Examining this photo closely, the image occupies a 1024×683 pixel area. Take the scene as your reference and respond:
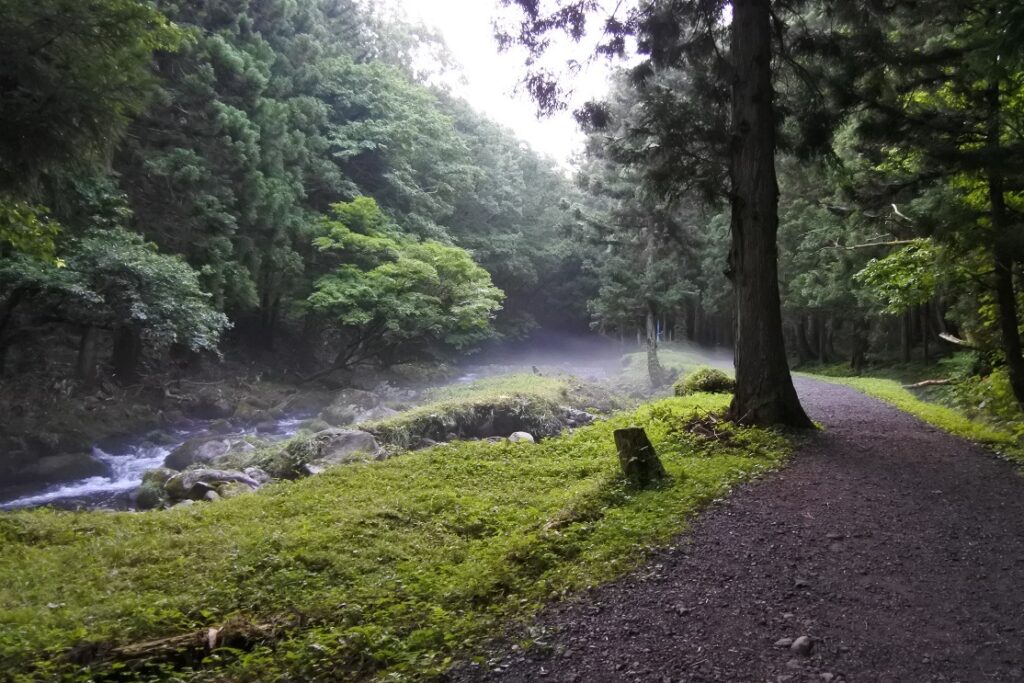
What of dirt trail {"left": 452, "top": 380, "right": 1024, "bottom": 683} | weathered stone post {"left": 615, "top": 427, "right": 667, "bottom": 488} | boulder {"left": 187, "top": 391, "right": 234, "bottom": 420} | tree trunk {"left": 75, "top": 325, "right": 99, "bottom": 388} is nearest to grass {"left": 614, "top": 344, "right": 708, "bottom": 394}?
boulder {"left": 187, "top": 391, "right": 234, "bottom": 420}

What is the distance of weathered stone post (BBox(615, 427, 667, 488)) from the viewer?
5.66m

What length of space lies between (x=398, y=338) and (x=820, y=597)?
18.9m

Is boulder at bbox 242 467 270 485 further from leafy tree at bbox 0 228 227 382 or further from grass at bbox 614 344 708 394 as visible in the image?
grass at bbox 614 344 708 394

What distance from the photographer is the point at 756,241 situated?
7.86 m

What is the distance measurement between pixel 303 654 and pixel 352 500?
2809 millimetres

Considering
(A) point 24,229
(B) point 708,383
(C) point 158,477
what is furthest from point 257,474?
(B) point 708,383

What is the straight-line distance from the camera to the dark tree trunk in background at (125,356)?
16.0 m

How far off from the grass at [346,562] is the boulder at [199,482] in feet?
6.85

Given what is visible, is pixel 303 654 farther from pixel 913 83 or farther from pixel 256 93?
pixel 256 93

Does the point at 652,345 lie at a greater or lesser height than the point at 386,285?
lesser

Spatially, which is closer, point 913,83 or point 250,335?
point 913,83

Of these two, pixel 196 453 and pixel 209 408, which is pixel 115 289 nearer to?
pixel 196 453

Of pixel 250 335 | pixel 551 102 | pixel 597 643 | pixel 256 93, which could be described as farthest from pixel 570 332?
pixel 597 643

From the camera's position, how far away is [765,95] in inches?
315
